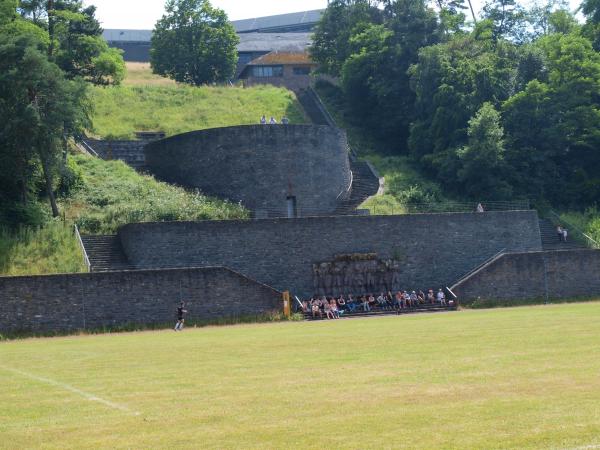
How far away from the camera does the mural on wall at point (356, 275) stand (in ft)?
125

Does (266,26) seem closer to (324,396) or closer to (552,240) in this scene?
(552,240)

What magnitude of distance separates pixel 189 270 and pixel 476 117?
75.8 ft

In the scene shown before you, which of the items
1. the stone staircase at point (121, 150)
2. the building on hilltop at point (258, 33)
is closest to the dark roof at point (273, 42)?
the building on hilltop at point (258, 33)

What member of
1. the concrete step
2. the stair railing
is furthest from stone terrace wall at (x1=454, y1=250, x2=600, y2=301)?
the stair railing

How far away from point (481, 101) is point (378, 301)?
1944 cm

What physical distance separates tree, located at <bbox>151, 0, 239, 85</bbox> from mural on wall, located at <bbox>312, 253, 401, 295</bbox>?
38.1 meters

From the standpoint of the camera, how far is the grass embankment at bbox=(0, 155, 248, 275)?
34719 mm

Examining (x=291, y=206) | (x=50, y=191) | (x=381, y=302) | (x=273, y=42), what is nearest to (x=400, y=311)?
(x=381, y=302)

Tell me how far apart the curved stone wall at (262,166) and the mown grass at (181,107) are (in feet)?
33.3

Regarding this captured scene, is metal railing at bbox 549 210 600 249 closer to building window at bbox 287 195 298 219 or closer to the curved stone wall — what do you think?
the curved stone wall

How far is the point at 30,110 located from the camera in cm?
3612

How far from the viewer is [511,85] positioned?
53.7 m

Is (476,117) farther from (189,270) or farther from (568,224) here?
(189,270)

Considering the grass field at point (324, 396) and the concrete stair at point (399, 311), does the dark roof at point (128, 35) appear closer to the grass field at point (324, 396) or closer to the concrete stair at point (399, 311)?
the concrete stair at point (399, 311)
